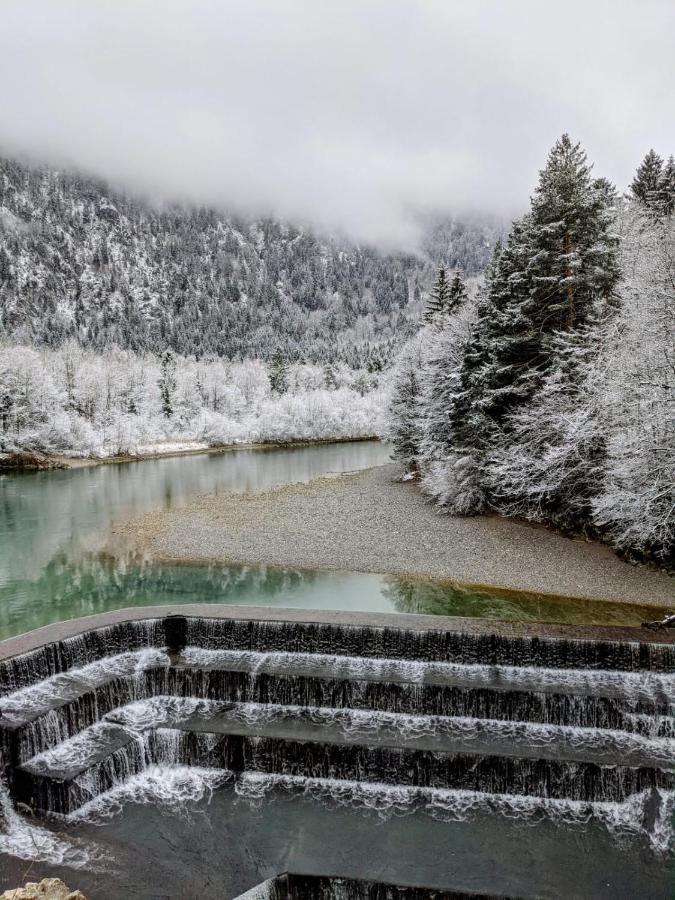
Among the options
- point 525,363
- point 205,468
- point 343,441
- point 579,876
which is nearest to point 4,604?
point 579,876

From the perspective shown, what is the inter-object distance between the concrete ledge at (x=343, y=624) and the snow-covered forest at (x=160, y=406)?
149 feet

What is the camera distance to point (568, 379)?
18.8 metres

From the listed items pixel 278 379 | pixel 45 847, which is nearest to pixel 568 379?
pixel 45 847

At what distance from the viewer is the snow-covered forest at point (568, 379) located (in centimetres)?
1340

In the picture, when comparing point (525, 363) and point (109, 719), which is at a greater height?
point (525, 363)

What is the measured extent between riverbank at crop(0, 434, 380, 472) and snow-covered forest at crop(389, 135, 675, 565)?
129 ft

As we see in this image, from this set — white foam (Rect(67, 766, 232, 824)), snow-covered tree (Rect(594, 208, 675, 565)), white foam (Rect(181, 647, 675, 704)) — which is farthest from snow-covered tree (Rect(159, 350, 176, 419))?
white foam (Rect(67, 766, 232, 824))

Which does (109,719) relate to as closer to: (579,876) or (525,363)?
(579,876)

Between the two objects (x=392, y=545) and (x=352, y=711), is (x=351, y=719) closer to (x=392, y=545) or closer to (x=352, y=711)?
(x=352, y=711)

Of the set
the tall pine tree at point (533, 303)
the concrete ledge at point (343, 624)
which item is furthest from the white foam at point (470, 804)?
the tall pine tree at point (533, 303)

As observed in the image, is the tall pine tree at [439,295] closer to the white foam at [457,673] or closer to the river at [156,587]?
the river at [156,587]

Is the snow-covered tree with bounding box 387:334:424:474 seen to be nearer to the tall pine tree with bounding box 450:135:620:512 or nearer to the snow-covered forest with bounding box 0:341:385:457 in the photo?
the tall pine tree with bounding box 450:135:620:512

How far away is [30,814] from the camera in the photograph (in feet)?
26.6

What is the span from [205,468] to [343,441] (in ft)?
137
